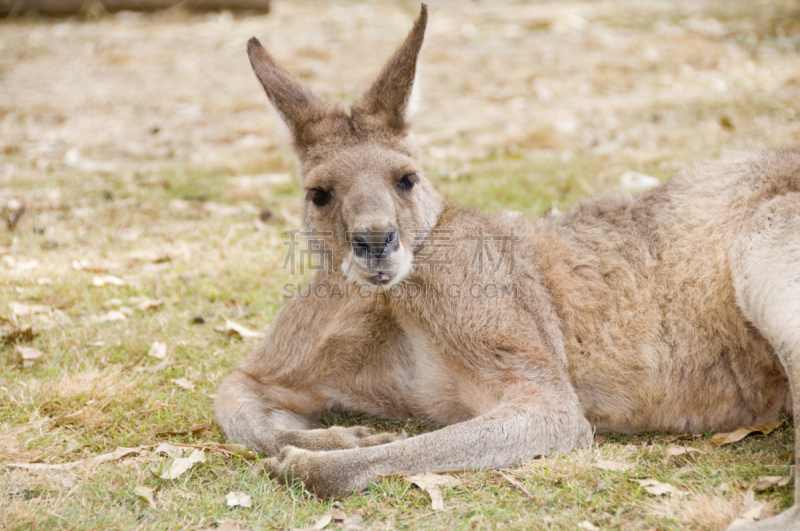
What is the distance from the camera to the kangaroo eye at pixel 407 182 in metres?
3.69

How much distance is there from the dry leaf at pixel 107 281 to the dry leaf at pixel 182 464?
103 inches

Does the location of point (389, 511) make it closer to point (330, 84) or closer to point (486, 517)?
point (486, 517)

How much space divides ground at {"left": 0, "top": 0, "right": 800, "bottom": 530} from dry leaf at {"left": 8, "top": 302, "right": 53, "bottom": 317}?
0.6 inches

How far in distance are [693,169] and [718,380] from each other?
1.24 meters

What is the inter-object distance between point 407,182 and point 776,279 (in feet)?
5.94

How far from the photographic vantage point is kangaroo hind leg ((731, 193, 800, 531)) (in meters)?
3.04

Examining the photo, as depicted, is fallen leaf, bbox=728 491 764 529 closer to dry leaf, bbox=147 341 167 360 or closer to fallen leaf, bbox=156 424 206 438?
fallen leaf, bbox=156 424 206 438

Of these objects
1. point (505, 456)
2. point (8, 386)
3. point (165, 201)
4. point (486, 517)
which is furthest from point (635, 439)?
point (165, 201)

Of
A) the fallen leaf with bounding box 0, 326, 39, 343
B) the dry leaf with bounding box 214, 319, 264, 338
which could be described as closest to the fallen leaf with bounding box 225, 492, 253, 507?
the dry leaf with bounding box 214, 319, 264, 338

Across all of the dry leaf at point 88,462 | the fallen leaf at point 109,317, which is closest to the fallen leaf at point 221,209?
the fallen leaf at point 109,317

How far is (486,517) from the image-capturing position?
2809 millimetres

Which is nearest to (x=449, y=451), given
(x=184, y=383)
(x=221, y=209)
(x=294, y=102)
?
(x=184, y=383)

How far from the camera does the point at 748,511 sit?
2.71 m

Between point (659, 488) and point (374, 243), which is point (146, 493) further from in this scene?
point (659, 488)
